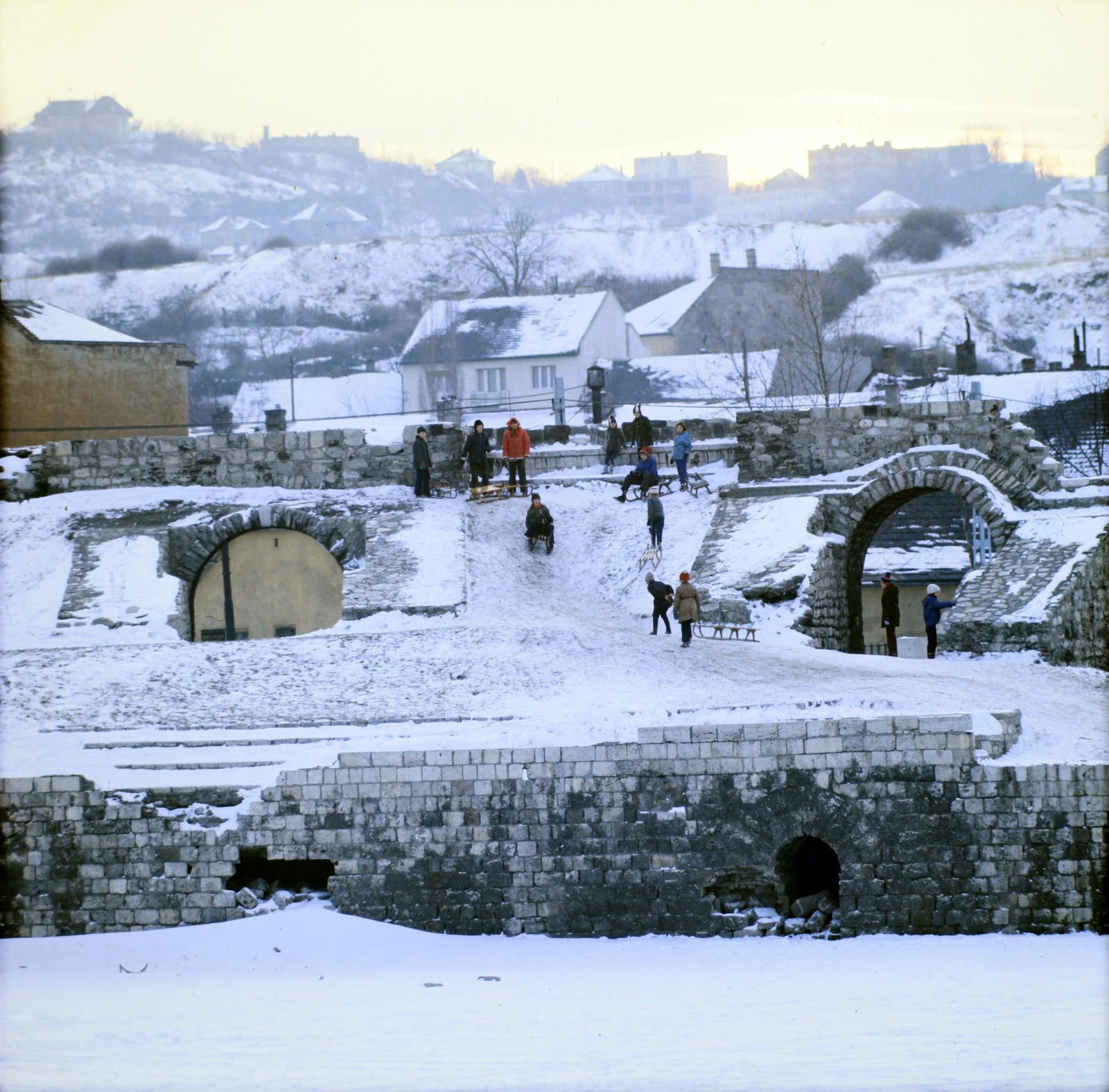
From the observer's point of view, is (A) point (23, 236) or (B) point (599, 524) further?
(A) point (23, 236)

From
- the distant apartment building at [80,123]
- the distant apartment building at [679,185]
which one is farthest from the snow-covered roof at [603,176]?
the distant apartment building at [80,123]

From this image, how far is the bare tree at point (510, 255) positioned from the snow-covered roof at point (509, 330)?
2569 centimetres

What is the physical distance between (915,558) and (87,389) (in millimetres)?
17391

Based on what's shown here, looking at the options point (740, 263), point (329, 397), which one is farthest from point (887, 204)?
point (329, 397)

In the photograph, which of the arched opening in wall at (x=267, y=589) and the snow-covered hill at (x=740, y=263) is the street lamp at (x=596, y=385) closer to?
the arched opening in wall at (x=267, y=589)

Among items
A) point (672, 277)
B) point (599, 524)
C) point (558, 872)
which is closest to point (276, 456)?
point (599, 524)

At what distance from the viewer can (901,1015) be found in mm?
11539

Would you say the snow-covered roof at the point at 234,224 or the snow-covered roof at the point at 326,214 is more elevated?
the snow-covered roof at the point at 326,214

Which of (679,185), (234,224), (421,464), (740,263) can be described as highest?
(679,185)

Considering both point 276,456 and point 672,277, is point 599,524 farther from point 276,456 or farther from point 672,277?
point 672,277

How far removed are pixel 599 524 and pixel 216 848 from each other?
32.9 ft

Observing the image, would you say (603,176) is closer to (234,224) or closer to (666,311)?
(234,224)

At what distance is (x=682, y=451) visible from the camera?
2256 cm

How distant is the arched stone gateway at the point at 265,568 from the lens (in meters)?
21.4
